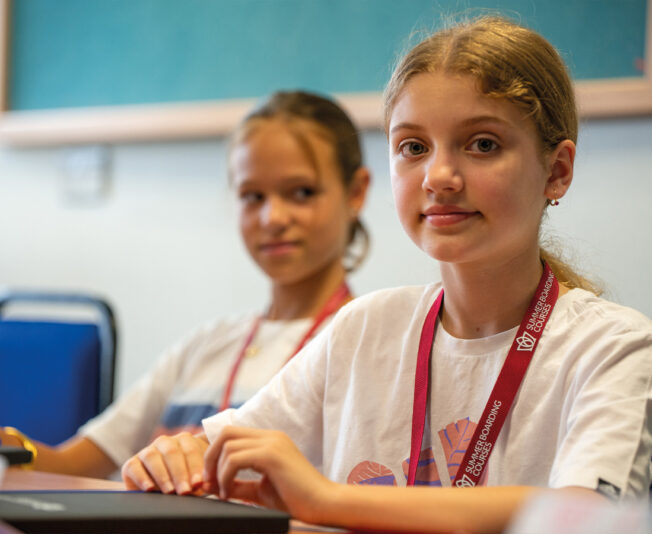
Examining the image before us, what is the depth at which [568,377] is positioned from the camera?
0.85 meters

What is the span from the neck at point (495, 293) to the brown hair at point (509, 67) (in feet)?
0.19

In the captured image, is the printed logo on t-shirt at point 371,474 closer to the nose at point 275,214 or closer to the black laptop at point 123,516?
the black laptop at point 123,516

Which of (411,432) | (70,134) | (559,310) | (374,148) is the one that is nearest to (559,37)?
(374,148)

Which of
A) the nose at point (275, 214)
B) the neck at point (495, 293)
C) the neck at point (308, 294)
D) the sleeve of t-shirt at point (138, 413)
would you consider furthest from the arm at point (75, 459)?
the neck at point (495, 293)

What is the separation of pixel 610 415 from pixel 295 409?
395 millimetres

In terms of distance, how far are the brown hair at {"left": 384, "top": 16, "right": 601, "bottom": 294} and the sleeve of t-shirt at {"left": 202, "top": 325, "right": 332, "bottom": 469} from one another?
1.02ft

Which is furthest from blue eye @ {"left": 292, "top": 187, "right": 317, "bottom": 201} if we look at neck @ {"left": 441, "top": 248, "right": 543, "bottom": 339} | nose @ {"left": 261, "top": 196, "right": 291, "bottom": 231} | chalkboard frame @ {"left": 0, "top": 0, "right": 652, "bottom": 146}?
neck @ {"left": 441, "top": 248, "right": 543, "bottom": 339}

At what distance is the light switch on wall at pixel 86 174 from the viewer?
239 centimetres

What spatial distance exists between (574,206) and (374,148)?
52 centimetres

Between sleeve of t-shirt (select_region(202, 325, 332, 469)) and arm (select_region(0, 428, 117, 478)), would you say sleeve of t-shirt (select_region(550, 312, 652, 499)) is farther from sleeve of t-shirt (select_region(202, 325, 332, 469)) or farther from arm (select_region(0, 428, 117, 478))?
arm (select_region(0, 428, 117, 478))

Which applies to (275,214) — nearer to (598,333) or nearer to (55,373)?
(55,373)

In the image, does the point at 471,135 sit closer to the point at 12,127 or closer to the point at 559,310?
the point at 559,310

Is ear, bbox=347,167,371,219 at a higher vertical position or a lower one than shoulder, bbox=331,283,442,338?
higher

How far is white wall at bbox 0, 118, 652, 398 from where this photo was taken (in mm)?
1977
